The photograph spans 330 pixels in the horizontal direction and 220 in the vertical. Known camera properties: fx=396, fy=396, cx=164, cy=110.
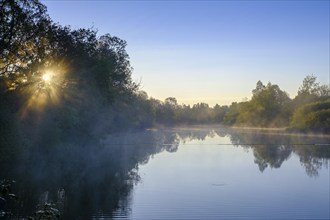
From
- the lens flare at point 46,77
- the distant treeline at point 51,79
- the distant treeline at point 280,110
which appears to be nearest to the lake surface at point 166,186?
the distant treeline at point 51,79

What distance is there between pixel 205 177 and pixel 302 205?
9107 millimetres

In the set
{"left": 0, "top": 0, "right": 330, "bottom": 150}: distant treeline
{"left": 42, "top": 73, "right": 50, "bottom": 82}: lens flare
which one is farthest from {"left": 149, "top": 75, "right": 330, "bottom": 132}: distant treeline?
{"left": 42, "top": 73, "right": 50, "bottom": 82}: lens flare

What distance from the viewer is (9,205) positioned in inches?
635

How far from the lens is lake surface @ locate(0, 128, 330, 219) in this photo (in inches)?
677

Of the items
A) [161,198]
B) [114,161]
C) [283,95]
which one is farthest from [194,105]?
[161,198]

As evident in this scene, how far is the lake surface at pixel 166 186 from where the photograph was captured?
1720cm

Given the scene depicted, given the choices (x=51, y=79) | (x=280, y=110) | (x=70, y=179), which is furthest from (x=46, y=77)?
(x=280, y=110)

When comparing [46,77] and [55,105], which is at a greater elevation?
[46,77]

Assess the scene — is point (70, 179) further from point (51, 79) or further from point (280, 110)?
point (280, 110)

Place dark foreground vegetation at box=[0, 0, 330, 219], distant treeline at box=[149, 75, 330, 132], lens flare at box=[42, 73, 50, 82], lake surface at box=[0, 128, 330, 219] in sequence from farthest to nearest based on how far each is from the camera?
distant treeline at box=[149, 75, 330, 132]
lens flare at box=[42, 73, 50, 82]
dark foreground vegetation at box=[0, 0, 330, 219]
lake surface at box=[0, 128, 330, 219]

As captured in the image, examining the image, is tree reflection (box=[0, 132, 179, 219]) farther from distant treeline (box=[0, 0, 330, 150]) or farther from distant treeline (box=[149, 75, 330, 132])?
distant treeline (box=[149, 75, 330, 132])

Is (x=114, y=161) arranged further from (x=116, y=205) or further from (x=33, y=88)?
(x=116, y=205)

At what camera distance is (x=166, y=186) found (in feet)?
77.7

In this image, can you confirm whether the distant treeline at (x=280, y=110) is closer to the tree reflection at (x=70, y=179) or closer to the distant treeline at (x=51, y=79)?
the distant treeline at (x=51, y=79)
